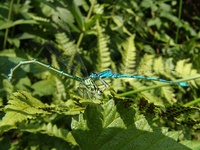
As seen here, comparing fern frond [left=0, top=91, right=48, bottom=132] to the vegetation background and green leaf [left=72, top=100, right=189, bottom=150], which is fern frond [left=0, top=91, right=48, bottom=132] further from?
green leaf [left=72, top=100, right=189, bottom=150]

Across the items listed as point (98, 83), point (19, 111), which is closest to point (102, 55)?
point (98, 83)

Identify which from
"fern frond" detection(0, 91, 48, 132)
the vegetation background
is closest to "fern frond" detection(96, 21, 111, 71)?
the vegetation background

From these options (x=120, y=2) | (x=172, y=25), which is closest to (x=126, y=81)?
(x=120, y=2)

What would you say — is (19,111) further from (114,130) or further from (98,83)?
(98,83)

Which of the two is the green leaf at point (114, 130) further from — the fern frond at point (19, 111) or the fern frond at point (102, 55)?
the fern frond at point (102, 55)

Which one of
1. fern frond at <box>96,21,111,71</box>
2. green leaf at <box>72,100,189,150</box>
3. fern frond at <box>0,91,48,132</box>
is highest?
fern frond at <box>96,21,111,71</box>

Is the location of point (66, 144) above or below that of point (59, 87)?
below

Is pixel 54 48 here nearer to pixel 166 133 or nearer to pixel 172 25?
pixel 166 133

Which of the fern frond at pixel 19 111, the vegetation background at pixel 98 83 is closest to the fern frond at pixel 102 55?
the vegetation background at pixel 98 83

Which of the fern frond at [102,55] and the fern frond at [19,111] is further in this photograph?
the fern frond at [102,55]
